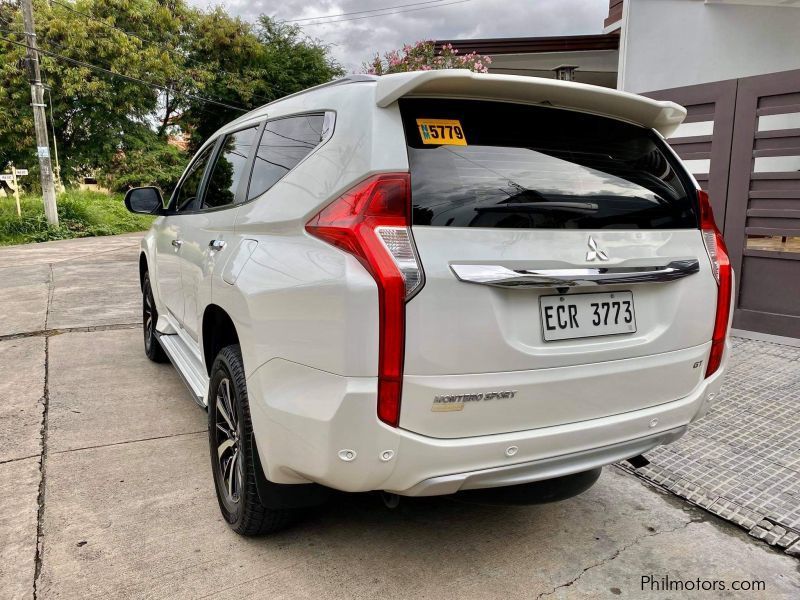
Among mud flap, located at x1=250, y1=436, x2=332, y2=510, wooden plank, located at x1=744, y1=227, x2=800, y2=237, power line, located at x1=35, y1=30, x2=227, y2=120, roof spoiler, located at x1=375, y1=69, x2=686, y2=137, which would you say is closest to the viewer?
roof spoiler, located at x1=375, y1=69, x2=686, y2=137

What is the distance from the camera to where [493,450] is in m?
1.92

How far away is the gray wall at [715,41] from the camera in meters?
6.64

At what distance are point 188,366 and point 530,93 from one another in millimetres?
2419

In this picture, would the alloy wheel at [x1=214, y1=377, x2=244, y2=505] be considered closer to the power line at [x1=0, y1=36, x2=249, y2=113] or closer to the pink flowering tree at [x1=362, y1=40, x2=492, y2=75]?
the pink flowering tree at [x1=362, y1=40, x2=492, y2=75]

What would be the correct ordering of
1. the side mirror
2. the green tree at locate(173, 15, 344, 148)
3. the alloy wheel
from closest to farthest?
the alloy wheel < the side mirror < the green tree at locate(173, 15, 344, 148)

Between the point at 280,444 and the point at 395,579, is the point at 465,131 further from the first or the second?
the point at 395,579

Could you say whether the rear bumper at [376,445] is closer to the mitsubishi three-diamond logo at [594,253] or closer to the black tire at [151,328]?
the mitsubishi three-diamond logo at [594,253]

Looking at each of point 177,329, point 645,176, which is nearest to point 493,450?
point 645,176

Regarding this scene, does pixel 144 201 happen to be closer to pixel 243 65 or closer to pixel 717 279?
pixel 717 279

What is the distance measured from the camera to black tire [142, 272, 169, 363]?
4.91 meters

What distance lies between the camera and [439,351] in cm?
180

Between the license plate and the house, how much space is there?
150 inches

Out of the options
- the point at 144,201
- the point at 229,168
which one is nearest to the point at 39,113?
the point at 144,201

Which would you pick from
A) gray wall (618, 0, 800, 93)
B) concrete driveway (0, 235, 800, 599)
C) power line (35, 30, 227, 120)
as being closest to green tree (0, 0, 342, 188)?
power line (35, 30, 227, 120)
